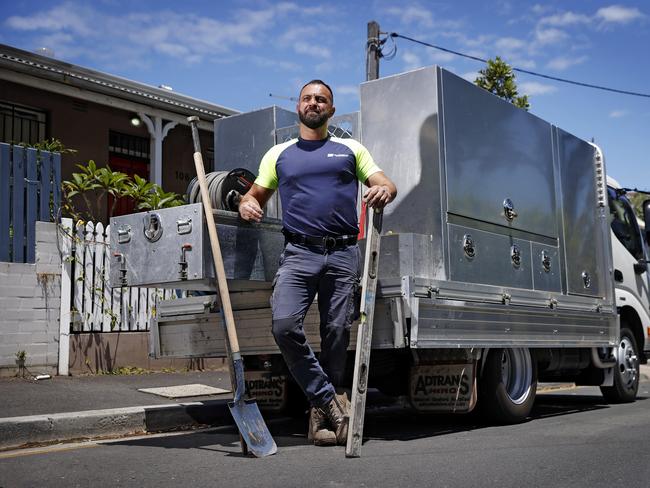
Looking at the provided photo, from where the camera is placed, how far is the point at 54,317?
8.79 metres

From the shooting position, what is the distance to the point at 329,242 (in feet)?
16.3

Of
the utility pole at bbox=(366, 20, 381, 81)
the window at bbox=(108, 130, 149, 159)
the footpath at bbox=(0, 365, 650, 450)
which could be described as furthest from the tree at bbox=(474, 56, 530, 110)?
the footpath at bbox=(0, 365, 650, 450)

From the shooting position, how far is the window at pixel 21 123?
14.1 metres

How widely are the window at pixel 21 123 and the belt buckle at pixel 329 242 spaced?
10.6m

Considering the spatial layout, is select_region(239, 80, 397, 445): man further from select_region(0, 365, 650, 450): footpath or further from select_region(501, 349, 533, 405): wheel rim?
select_region(0, 365, 650, 450): footpath

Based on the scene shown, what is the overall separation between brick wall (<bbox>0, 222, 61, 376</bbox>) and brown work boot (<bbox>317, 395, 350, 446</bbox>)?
471 centimetres

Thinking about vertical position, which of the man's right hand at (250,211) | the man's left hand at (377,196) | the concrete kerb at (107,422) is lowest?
the concrete kerb at (107,422)

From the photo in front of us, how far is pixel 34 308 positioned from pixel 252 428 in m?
4.74

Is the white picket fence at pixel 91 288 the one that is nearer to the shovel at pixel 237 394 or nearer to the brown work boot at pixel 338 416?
the shovel at pixel 237 394

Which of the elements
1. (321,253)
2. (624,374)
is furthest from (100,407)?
(624,374)

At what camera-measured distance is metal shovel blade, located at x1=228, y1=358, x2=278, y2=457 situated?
4672mm

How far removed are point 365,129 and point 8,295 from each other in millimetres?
4579

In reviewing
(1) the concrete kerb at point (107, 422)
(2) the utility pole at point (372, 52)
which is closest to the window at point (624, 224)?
(1) the concrete kerb at point (107, 422)

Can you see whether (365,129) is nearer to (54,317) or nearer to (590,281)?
(590,281)
